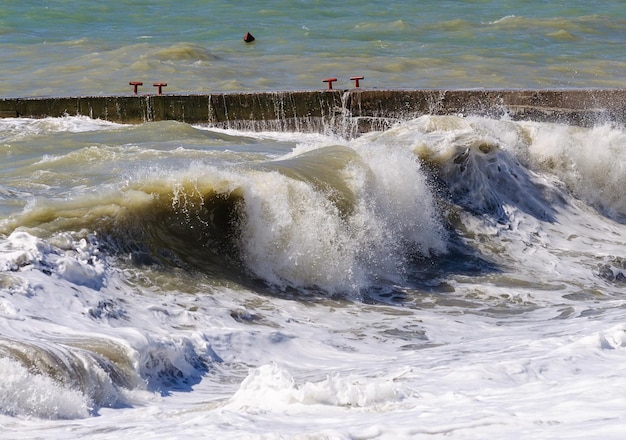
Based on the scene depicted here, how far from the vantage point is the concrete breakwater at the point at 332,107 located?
49.6ft

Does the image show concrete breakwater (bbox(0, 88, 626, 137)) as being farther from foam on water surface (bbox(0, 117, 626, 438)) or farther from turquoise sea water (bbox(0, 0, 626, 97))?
turquoise sea water (bbox(0, 0, 626, 97))

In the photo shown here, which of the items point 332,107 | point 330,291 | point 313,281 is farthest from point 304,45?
point 330,291

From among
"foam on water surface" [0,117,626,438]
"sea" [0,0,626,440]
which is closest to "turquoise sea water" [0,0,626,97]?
"sea" [0,0,626,440]

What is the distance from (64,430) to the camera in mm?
5180

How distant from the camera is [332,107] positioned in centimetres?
1639

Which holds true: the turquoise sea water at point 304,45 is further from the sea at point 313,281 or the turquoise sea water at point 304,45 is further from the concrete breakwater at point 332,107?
the sea at point 313,281

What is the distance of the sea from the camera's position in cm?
525

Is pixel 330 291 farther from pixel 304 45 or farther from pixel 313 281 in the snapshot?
pixel 304 45

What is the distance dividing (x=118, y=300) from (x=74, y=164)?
482cm

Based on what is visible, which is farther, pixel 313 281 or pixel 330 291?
pixel 313 281

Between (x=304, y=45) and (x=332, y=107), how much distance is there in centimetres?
1049

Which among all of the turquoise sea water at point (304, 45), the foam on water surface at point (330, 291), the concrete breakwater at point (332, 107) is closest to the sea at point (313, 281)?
the foam on water surface at point (330, 291)

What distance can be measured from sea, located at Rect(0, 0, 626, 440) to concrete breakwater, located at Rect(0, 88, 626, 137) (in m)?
0.24

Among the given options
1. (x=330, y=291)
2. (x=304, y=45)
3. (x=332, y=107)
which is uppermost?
(x=304, y=45)
